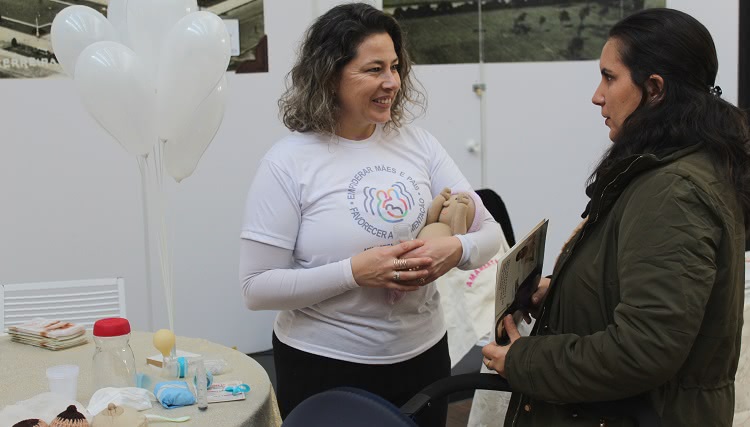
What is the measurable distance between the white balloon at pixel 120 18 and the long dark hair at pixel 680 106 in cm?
134

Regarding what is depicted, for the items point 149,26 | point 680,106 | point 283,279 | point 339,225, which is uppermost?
point 149,26

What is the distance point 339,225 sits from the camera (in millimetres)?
1806

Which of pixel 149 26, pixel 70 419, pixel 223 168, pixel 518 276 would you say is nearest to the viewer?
pixel 70 419

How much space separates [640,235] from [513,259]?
11.1 inches

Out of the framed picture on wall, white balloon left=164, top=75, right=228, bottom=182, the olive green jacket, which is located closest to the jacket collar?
Result: the olive green jacket

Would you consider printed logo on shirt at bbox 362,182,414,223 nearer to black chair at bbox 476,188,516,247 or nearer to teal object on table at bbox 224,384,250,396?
teal object on table at bbox 224,384,250,396

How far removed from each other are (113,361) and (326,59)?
0.84 m

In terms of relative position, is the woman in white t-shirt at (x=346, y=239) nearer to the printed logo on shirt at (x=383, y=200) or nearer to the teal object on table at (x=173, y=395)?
the printed logo on shirt at (x=383, y=200)

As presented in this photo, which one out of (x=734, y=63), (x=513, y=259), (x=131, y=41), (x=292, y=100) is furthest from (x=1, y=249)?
(x=734, y=63)

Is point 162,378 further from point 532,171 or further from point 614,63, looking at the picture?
point 532,171

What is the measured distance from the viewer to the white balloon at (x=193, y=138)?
212cm

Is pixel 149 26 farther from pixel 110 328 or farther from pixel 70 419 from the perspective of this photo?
pixel 70 419

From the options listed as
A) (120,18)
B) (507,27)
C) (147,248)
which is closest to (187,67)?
(120,18)

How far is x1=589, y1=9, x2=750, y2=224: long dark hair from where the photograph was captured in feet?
4.40
